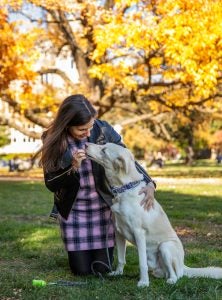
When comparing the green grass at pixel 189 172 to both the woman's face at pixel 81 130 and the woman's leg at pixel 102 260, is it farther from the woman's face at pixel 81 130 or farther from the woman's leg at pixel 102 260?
the woman's face at pixel 81 130

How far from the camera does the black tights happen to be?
5.86m

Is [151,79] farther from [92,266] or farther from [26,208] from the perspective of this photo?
[92,266]

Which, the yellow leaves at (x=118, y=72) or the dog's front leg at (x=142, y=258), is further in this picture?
the yellow leaves at (x=118, y=72)

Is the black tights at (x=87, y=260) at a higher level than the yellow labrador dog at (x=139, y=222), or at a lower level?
lower

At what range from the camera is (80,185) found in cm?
596

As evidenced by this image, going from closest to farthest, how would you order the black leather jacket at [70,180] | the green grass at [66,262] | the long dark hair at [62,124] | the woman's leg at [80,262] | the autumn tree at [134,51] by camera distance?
1. the green grass at [66,262]
2. the long dark hair at [62,124]
3. the black leather jacket at [70,180]
4. the woman's leg at [80,262]
5. the autumn tree at [134,51]

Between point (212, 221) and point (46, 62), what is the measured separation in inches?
716

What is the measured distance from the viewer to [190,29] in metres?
16.2

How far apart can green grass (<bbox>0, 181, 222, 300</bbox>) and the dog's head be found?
3.44 feet

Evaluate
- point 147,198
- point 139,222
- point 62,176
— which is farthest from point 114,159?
point 62,176

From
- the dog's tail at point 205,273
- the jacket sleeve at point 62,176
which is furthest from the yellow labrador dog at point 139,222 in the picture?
the jacket sleeve at point 62,176

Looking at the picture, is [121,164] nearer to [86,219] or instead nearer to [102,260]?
[86,219]

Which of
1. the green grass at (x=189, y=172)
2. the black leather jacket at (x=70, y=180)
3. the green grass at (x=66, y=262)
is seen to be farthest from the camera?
the green grass at (x=189, y=172)

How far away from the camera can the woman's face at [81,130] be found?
5.60 metres
